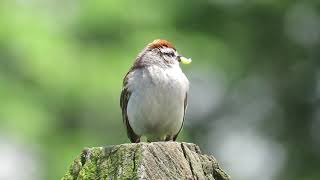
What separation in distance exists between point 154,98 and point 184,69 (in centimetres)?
842

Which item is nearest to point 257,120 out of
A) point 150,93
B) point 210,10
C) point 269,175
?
point 269,175

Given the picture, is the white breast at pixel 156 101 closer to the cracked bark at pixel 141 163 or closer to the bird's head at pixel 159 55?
the bird's head at pixel 159 55

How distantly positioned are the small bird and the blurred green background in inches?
132

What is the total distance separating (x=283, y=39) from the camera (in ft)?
53.6

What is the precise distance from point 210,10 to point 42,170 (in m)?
4.64

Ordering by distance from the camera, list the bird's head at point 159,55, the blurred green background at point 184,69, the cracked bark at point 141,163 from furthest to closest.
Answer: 1. the blurred green background at point 184,69
2. the bird's head at point 159,55
3. the cracked bark at point 141,163

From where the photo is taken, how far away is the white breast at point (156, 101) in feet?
23.0

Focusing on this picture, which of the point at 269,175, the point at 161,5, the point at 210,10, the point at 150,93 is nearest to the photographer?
the point at 150,93

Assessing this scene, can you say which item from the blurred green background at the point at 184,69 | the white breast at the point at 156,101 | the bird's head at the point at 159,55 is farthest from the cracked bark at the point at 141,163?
the blurred green background at the point at 184,69

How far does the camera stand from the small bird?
7.02 metres

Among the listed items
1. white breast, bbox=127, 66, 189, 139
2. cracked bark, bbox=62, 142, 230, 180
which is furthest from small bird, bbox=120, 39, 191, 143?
cracked bark, bbox=62, 142, 230, 180

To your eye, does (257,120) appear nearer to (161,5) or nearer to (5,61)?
(161,5)

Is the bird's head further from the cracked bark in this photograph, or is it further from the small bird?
the cracked bark

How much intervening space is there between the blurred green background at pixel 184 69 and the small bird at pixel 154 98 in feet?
11.0
